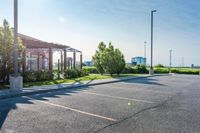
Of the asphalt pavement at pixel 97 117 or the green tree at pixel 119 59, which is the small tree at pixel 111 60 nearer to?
the green tree at pixel 119 59

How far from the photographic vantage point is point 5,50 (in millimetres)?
14828

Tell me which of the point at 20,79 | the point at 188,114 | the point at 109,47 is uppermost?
the point at 109,47

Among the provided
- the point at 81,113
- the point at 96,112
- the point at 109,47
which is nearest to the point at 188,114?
the point at 96,112

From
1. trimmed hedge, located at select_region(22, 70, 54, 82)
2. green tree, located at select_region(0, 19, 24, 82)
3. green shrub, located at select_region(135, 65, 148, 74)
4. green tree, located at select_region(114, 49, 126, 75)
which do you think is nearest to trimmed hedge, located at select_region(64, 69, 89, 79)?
trimmed hedge, located at select_region(22, 70, 54, 82)

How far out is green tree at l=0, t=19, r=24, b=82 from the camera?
14.7 meters

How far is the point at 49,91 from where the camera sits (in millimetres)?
12562

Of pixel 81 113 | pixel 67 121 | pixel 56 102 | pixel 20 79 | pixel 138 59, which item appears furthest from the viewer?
pixel 138 59

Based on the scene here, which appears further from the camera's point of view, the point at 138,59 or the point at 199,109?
the point at 138,59

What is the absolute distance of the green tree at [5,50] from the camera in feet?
48.3

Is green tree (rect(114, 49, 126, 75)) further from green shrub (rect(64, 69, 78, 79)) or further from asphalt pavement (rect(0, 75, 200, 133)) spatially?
asphalt pavement (rect(0, 75, 200, 133))

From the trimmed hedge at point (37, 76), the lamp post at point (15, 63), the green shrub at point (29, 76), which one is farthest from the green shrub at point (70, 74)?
Result: the lamp post at point (15, 63)

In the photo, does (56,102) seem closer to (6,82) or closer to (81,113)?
(81,113)

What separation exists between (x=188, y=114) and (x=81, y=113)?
3.58 metres

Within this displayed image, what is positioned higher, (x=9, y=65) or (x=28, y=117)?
(x=9, y=65)
